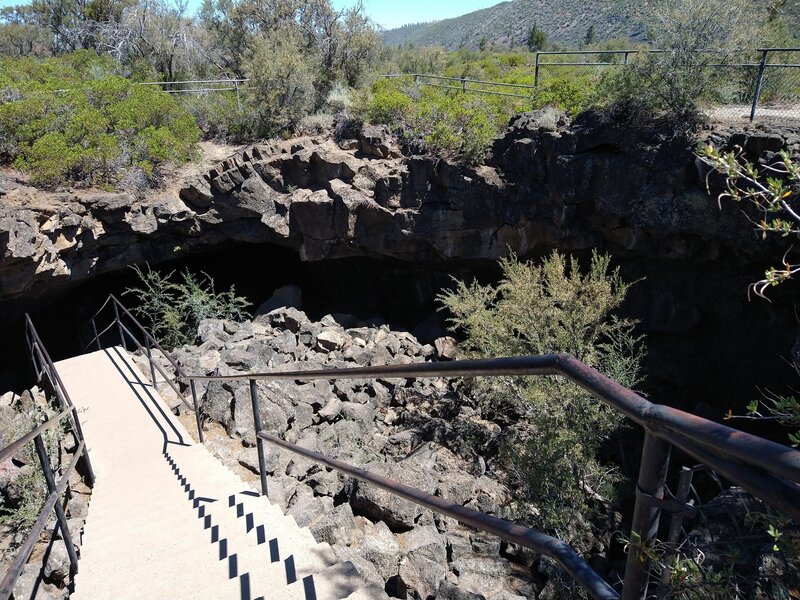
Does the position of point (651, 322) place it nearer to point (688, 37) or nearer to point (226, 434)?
point (688, 37)

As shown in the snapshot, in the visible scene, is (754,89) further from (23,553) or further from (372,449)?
(23,553)

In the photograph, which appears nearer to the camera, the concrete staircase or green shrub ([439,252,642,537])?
the concrete staircase

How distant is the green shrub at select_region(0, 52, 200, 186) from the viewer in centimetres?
1170

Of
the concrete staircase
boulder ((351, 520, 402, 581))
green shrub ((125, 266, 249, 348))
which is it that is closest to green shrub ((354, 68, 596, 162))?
green shrub ((125, 266, 249, 348))

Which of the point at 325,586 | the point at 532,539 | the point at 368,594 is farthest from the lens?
the point at 325,586

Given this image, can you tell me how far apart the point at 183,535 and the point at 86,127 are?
38.1ft

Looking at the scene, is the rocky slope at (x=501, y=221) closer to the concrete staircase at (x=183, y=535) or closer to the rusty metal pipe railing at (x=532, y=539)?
the concrete staircase at (x=183, y=535)

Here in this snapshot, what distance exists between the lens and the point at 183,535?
154 inches

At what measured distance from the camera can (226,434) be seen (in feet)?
23.1

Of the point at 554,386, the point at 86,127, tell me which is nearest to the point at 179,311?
the point at 86,127

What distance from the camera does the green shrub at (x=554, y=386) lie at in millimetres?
7844

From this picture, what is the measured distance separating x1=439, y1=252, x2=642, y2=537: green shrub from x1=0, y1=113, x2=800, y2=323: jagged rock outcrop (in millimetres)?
1825

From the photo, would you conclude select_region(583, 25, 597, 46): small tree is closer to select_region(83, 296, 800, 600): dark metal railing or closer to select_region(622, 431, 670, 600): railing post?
select_region(83, 296, 800, 600): dark metal railing

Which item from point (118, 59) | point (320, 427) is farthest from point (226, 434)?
point (118, 59)
